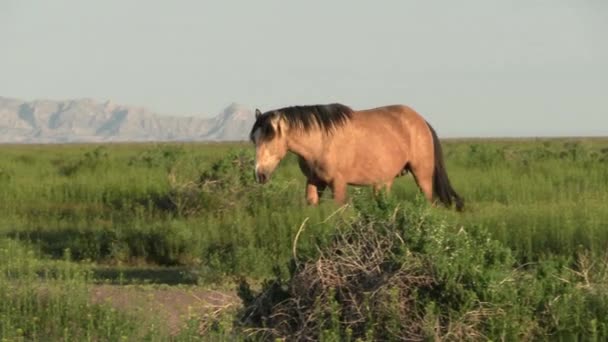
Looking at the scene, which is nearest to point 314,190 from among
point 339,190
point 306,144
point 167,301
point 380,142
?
point 339,190

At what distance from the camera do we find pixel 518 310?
8.29 meters

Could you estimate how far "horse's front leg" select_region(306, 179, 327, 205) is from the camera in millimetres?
14930

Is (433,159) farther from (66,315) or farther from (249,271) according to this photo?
(66,315)

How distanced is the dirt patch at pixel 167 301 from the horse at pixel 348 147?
3.79m

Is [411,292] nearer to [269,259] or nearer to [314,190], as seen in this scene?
[269,259]

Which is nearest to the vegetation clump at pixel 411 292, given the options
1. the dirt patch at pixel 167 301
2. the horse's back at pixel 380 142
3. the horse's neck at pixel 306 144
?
Result: the dirt patch at pixel 167 301

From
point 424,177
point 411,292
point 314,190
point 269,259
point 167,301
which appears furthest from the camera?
point 424,177

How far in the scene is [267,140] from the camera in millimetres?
14641

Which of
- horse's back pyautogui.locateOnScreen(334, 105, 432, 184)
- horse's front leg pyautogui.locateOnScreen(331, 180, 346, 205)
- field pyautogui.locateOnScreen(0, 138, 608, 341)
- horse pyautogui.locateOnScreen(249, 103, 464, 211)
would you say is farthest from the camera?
horse's back pyautogui.locateOnScreen(334, 105, 432, 184)

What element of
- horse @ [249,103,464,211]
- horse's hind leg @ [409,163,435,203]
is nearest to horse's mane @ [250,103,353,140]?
horse @ [249,103,464,211]

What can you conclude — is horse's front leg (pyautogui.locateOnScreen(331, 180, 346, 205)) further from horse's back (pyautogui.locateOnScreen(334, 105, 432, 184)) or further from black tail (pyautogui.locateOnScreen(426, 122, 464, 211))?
black tail (pyautogui.locateOnScreen(426, 122, 464, 211))

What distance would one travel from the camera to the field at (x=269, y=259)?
8359 millimetres

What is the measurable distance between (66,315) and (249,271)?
293cm

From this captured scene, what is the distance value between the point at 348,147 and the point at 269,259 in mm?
3086
